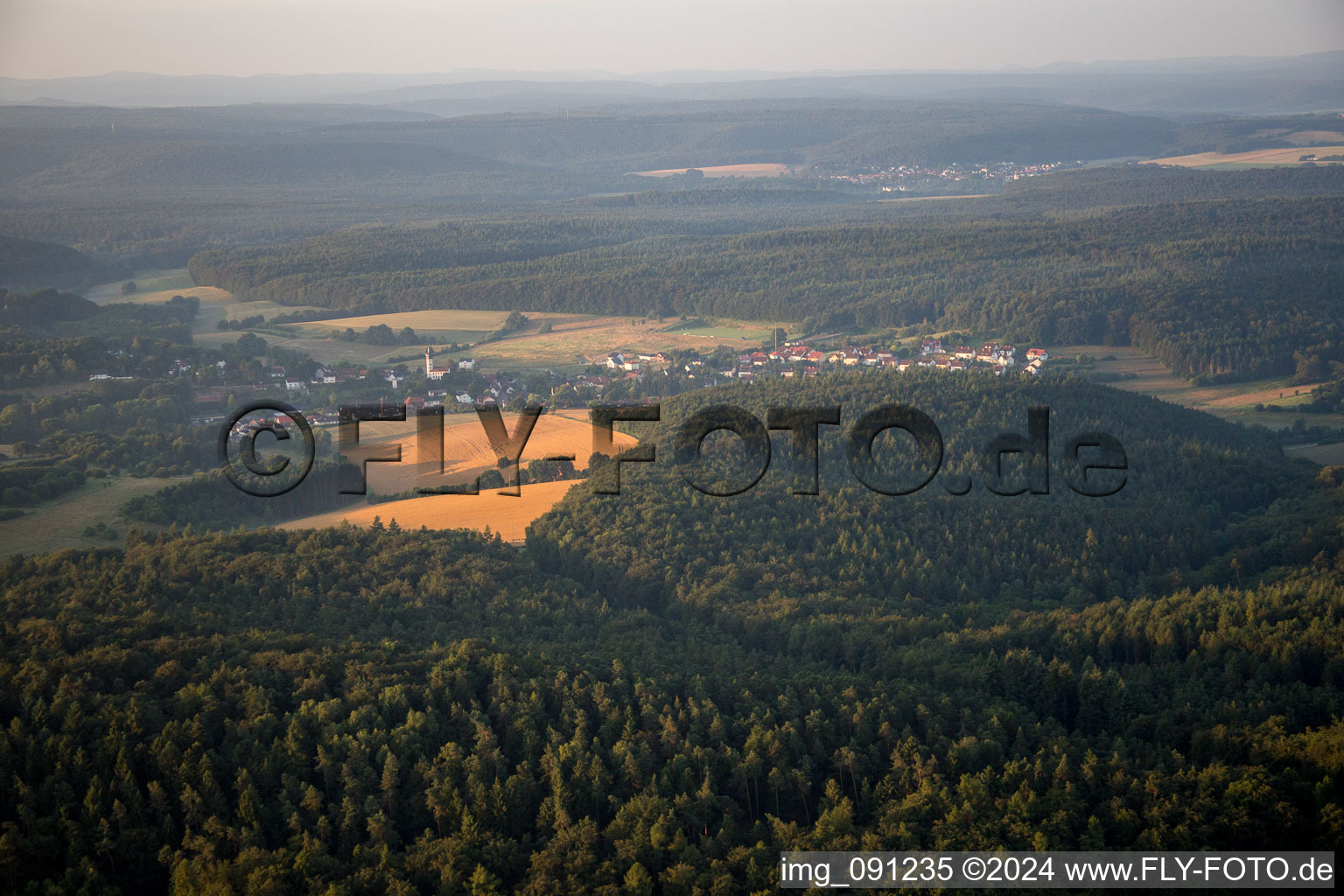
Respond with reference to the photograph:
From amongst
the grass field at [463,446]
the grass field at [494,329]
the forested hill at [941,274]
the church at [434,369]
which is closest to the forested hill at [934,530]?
the grass field at [463,446]

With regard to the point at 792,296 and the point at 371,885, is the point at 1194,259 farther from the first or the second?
the point at 371,885

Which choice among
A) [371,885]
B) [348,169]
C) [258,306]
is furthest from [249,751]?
[348,169]

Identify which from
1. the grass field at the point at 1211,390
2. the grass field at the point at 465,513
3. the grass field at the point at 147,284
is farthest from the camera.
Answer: the grass field at the point at 147,284

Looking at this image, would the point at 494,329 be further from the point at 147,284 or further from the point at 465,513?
the point at 465,513

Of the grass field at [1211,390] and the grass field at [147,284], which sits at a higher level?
the grass field at [147,284]

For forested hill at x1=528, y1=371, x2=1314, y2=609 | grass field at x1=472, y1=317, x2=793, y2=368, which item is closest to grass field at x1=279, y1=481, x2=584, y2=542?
forested hill at x1=528, y1=371, x2=1314, y2=609

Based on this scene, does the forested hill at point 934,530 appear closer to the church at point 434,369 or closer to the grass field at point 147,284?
the church at point 434,369

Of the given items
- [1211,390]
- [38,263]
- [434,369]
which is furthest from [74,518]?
[38,263]

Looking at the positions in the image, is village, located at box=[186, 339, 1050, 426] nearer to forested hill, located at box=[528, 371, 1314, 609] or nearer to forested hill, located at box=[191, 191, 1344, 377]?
forested hill, located at box=[191, 191, 1344, 377]
